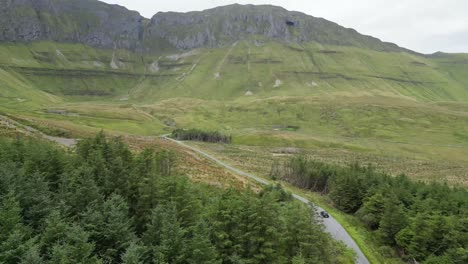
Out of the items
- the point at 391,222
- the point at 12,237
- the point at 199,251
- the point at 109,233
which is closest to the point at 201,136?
the point at 391,222

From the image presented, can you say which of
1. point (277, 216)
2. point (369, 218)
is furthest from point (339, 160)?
point (277, 216)

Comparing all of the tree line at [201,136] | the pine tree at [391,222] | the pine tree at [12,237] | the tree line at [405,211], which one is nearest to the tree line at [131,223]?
the pine tree at [12,237]

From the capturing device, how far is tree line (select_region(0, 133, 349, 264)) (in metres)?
26.2

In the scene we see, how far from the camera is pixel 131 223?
33.2 metres

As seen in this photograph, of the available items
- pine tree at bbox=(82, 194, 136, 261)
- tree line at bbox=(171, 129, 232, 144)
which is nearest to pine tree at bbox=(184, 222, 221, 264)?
pine tree at bbox=(82, 194, 136, 261)

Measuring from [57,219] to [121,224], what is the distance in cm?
489

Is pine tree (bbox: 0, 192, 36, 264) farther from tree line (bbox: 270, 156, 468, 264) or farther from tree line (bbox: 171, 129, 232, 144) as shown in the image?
tree line (bbox: 171, 129, 232, 144)

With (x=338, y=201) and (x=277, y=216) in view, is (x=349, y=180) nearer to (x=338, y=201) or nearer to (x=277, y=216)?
(x=338, y=201)

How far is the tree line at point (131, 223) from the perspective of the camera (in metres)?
26.2

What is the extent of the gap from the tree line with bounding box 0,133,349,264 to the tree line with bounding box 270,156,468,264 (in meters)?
11.4

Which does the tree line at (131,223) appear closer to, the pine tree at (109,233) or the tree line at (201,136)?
the pine tree at (109,233)

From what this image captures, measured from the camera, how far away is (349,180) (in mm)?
71562

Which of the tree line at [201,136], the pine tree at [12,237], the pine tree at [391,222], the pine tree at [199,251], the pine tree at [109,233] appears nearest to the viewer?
the pine tree at [12,237]

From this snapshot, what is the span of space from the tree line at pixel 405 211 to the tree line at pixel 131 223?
1144 centimetres
